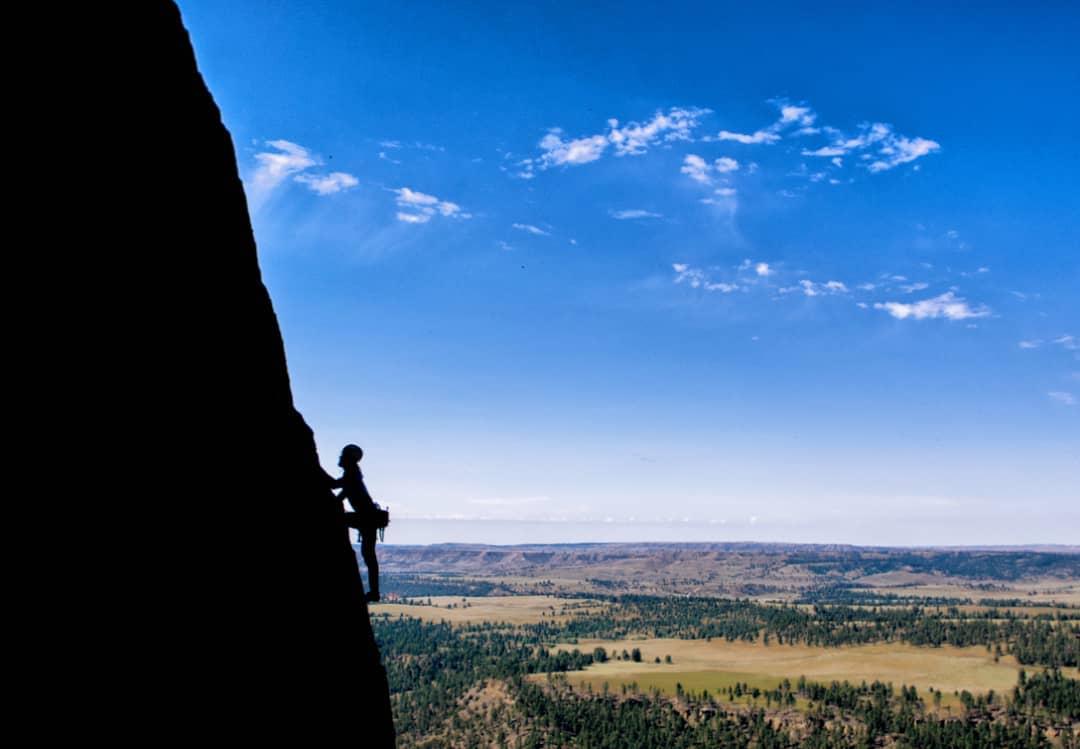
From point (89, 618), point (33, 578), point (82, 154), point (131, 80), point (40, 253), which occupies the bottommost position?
point (89, 618)

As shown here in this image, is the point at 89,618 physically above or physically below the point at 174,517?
below

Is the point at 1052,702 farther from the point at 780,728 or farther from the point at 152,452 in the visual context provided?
the point at 152,452

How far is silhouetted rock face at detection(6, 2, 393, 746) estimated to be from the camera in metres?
6.33

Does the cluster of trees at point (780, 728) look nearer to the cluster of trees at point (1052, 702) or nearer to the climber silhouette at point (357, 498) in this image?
the cluster of trees at point (1052, 702)

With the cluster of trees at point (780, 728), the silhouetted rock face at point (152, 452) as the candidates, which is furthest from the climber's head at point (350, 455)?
the cluster of trees at point (780, 728)

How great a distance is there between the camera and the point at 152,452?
25.5 ft

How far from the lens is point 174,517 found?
784 centimetres

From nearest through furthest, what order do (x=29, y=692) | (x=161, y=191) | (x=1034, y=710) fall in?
(x=29, y=692), (x=161, y=191), (x=1034, y=710)

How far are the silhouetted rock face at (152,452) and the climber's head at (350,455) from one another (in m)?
2.85

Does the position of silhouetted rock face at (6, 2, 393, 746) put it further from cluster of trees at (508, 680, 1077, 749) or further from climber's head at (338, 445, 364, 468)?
cluster of trees at (508, 680, 1077, 749)

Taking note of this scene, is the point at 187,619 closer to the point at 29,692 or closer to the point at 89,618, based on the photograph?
the point at 89,618

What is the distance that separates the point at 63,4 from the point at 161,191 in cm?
224

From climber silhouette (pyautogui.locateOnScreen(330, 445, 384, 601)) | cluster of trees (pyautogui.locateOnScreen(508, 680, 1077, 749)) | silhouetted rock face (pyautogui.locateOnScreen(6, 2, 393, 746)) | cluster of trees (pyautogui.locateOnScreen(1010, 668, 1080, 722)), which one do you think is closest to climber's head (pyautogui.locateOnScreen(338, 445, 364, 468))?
climber silhouette (pyautogui.locateOnScreen(330, 445, 384, 601))

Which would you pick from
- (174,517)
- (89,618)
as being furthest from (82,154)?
(89,618)
